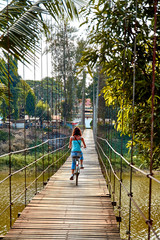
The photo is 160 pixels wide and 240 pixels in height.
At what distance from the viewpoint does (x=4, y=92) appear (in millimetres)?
2650

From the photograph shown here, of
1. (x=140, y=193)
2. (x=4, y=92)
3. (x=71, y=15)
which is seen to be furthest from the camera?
(x=140, y=193)

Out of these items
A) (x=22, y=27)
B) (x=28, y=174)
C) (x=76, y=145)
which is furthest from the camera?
(x=28, y=174)

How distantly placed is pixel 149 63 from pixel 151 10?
22.0 inches

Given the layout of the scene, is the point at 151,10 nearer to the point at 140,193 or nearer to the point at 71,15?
the point at 71,15

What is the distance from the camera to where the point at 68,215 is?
9.31ft

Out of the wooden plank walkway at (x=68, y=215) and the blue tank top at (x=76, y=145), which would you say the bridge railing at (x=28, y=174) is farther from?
the blue tank top at (x=76, y=145)

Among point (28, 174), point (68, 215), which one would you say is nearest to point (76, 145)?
point (68, 215)

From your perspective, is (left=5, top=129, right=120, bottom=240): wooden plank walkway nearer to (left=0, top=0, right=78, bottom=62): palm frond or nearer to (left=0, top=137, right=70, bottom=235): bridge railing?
(left=0, top=137, right=70, bottom=235): bridge railing

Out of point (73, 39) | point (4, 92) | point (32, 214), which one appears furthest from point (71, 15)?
point (73, 39)

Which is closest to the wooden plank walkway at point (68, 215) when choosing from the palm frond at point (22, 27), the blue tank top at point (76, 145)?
the blue tank top at point (76, 145)

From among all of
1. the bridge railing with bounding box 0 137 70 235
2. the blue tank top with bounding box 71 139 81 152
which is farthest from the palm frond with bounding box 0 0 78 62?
the blue tank top with bounding box 71 139 81 152

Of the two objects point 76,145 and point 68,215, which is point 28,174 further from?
point 68,215

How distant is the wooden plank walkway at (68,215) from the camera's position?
2312mm

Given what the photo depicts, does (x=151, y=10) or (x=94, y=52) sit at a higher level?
(x=151, y=10)
